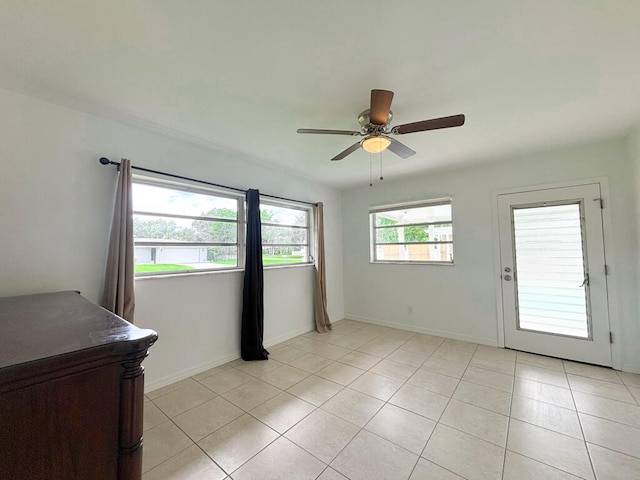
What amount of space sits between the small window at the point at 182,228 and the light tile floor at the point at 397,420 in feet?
3.95

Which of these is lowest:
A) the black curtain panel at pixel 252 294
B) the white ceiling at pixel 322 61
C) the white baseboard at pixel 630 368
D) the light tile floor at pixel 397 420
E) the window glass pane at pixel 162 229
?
the light tile floor at pixel 397 420

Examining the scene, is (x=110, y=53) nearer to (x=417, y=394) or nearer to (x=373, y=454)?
(x=373, y=454)

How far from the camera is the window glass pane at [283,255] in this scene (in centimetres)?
368

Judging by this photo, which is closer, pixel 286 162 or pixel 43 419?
pixel 43 419

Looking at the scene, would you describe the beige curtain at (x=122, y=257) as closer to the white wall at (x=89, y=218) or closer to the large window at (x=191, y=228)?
the white wall at (x=89, y=218)

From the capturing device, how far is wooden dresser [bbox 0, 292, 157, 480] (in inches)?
24.2

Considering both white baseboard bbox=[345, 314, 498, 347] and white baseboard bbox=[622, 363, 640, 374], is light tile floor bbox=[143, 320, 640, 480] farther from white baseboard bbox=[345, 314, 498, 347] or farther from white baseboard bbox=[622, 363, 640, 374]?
white baseboard bbox=[345, 314, 498, 347]

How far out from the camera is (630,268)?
2717 millimetres

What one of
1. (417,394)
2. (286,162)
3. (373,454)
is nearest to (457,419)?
(417,394)

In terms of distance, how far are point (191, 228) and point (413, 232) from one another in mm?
3258

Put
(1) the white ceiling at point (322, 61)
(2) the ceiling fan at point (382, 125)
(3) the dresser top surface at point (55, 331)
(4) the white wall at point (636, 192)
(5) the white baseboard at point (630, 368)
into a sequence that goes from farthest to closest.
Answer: (5) the white baseboard at point (630, 368) < (4) the white wall at point (636, 192) < (2) the ceiling fan at point (382, 125) < (1) the white ceiling at point (322, 61) < (3) the dresser top surface at point (55, 331)

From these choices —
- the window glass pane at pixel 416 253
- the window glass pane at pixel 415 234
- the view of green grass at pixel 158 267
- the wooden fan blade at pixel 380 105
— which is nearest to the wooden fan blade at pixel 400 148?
the wooden fan blade at pixel 380 105

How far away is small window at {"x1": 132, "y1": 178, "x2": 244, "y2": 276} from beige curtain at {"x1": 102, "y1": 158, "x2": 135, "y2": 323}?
0.78 ft

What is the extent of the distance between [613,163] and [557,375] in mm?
2346
